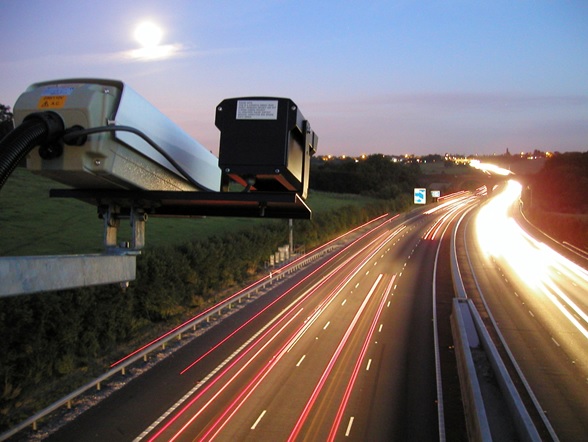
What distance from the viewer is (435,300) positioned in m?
41.3

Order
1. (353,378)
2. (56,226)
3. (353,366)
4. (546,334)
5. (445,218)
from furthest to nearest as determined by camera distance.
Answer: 1. (445,218)
2. (56,226)
3. (546,334)
4. (353,366)
5. (353,378)

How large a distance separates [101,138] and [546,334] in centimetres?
3236

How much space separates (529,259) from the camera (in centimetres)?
6538

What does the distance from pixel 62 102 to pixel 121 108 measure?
43 centimetres

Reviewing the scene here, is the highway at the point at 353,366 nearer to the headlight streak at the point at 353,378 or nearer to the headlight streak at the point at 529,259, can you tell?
the headlight streak at the point at 353,378

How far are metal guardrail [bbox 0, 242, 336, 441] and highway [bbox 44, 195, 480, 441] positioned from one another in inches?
33.3

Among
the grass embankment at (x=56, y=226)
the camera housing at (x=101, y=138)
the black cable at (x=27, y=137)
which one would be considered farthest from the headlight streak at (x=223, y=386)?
the black cable at (x=27, y=137)

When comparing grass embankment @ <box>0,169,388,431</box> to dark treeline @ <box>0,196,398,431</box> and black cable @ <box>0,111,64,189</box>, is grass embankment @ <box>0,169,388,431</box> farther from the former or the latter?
black cable @ <box>0,111,64,189</box>

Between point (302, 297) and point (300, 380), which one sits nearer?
point (300, 380)

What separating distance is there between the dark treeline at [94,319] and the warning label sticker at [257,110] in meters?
17.9

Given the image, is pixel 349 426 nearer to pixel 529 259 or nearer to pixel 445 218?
pixel 529 259

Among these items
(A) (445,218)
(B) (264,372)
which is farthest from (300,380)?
(A) (445,218)

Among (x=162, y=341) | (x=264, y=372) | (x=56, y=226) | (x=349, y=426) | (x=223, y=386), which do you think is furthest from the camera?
(x=56, y=226)

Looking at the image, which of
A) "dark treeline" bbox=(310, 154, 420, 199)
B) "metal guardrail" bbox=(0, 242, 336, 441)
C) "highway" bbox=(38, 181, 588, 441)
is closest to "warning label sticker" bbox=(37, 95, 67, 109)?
"highway" bbox=(38, 181, 588, 441)
